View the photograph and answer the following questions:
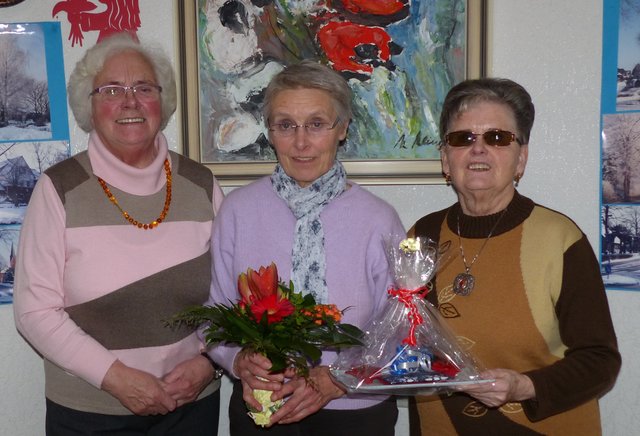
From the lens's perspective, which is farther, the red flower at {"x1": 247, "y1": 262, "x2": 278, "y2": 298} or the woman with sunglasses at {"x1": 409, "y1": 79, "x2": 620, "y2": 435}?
the woman with sunglasses at {"x1": 409, "y1": 79, "x2": 620, "y2": 435}

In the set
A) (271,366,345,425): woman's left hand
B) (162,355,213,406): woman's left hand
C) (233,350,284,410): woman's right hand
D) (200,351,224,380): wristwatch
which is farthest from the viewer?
(200,351,224,380): wristwatch

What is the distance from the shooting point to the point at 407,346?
1969 millimetres

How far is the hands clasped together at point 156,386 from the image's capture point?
7.39ft

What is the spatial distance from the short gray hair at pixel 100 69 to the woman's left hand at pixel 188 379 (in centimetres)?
99

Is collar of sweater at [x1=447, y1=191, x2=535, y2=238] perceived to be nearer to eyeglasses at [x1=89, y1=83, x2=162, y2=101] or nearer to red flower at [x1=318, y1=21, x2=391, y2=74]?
red flower at [x1=318, y1=21, x2=391, y2=74]

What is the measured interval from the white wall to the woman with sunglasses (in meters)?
0.61

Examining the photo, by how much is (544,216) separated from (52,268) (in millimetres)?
1786

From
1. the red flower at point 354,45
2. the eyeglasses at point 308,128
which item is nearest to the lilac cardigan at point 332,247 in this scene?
the eyeglasses at point 308,128

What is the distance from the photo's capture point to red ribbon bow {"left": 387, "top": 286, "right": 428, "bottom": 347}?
6.52 ft

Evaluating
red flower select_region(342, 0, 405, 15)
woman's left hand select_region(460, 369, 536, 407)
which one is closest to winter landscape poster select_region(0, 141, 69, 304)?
red flower select_region(342, 0, 405, 15)

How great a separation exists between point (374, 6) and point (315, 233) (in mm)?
1172

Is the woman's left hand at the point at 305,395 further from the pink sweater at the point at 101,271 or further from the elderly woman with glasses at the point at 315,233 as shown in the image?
the pink sweater at the point at 101,271

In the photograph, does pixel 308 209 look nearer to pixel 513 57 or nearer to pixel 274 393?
pixel 274 393

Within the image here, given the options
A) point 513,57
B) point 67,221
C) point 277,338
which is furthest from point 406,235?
point 67,221
